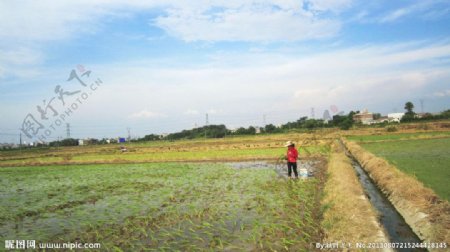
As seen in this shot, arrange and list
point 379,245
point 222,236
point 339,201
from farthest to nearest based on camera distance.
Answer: point 339,201 < point 222,236 < point 379,245

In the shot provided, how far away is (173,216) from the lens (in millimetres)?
7453

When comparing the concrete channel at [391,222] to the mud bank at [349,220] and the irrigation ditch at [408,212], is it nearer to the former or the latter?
the irrigation ditch at [408,212]

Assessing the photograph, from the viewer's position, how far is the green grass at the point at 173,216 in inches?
227

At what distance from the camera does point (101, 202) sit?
9.44 meters

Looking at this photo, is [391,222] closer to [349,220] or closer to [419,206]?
[419,206]

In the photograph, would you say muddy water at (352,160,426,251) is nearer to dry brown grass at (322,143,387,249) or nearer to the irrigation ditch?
the irrigation ditch

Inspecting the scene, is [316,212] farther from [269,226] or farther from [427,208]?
[427,208]

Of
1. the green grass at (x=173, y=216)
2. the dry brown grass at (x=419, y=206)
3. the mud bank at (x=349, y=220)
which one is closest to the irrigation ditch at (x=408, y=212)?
the dry brown grass at (x=419, y=206)

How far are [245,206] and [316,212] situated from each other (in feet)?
5.97

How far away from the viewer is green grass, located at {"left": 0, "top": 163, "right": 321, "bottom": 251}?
5.77 meters

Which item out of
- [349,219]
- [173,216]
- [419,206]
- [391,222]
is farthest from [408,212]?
[173,216]

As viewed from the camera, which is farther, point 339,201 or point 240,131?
point 240,131

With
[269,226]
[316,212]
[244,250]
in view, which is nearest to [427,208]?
[316,212]

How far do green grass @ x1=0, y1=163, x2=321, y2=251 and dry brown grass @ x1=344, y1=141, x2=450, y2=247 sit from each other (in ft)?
6.03
